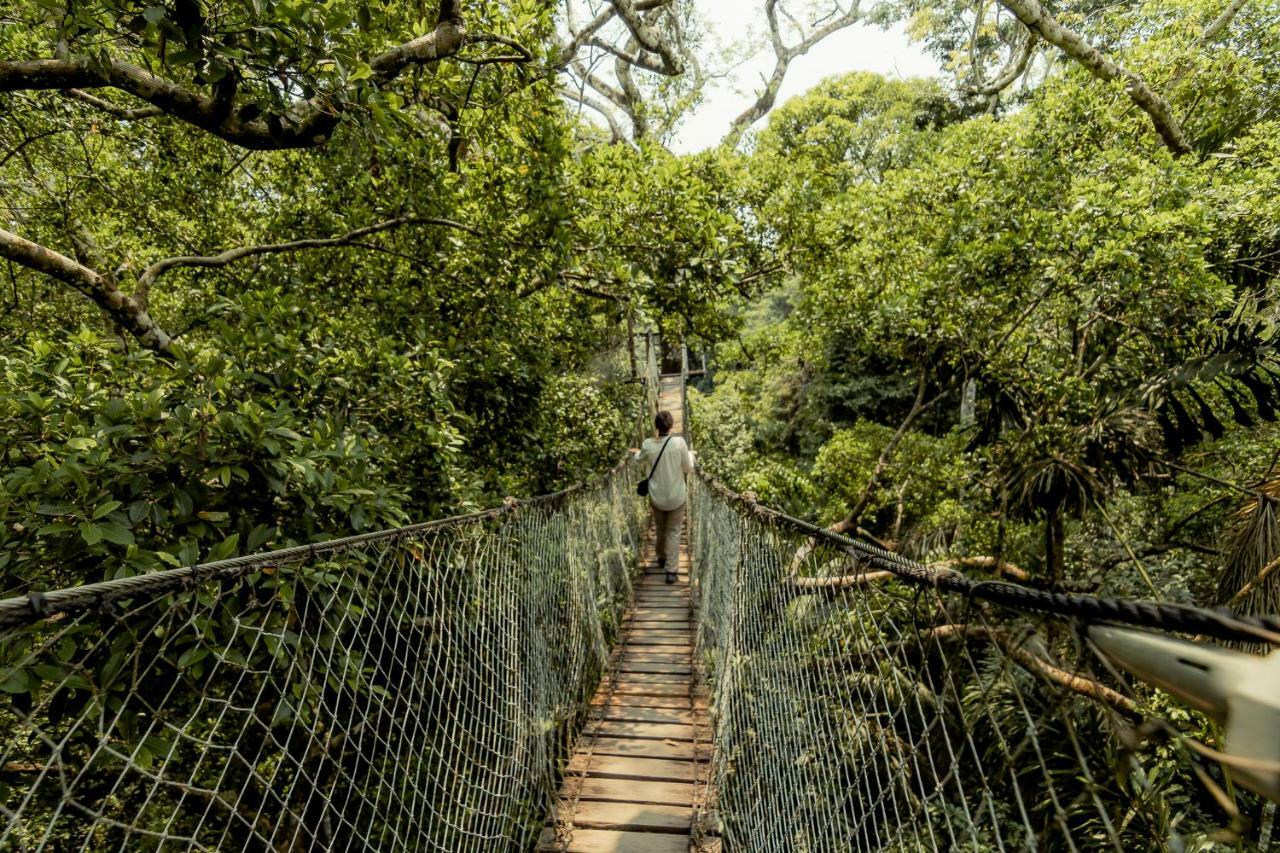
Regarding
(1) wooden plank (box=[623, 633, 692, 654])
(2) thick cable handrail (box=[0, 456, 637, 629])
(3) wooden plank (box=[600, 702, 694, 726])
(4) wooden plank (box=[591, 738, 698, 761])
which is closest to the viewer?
(2) thick cable handrail (box=[0, 456, 637, 629])

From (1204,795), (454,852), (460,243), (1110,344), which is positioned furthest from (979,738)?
(460,243)

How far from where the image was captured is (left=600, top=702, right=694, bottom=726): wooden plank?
2580 mm

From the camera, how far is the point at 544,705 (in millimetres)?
2191

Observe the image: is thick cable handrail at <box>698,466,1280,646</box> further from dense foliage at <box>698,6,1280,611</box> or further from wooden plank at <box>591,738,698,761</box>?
dense foliage at <box>698,6,1280,611</box>

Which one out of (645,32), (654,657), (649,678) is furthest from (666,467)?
(645,32)

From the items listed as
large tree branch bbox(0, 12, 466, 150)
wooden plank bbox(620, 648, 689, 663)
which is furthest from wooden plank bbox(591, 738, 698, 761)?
large tree branch bbox(0, 12, 466, 150)

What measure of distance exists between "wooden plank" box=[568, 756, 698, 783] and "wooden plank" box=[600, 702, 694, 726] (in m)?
0.27

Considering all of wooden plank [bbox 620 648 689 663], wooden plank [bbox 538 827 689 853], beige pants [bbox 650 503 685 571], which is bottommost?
wooden plank [bbox 538 827 689 853]

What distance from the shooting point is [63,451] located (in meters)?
1.17

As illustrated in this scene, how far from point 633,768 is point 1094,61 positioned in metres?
5.83

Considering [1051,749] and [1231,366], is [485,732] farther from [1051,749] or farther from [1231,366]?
[1231,366]

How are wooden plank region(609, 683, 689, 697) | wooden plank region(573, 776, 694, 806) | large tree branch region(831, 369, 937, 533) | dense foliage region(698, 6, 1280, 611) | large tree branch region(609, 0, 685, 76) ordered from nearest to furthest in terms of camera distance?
wooden plank region(573, 776, 694, 806)
dense foliage region(698, 6, 1280, 611)
wooden plank region(609, 683, 689, 697)
large tree branch region(609, 0, 685, 76)
large tree branch region(831, 369, 937, 533)

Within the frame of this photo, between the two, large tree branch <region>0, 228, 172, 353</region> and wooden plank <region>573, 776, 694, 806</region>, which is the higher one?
large tree branch <region>0, 228, 172, 353</region>

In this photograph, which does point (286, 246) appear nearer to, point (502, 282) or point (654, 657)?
point (502, 282)
